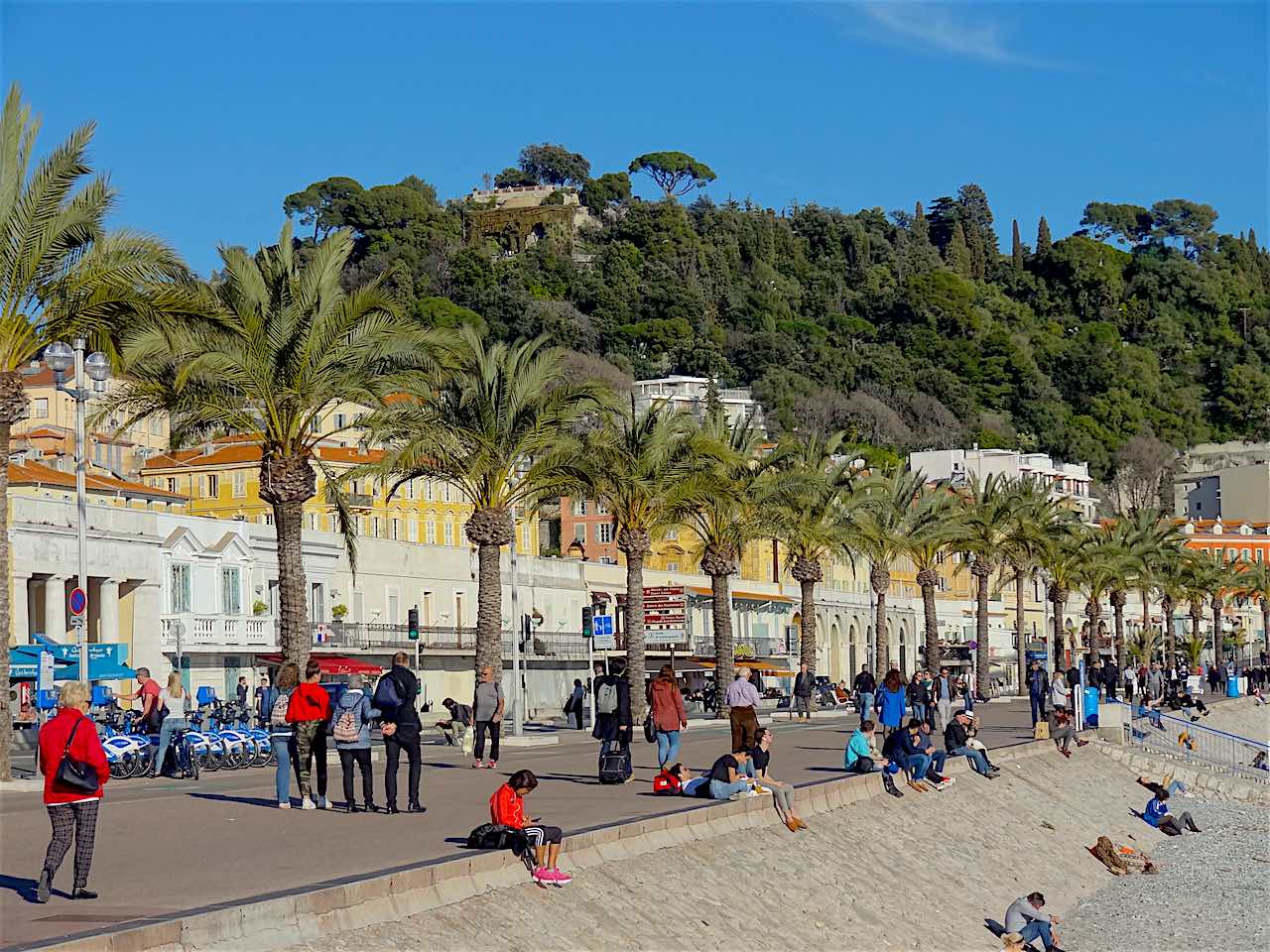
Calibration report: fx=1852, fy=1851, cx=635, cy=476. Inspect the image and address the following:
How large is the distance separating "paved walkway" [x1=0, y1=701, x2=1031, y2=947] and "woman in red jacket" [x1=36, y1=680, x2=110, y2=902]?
0.30 meters

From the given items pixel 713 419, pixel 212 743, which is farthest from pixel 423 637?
pixel 212 743

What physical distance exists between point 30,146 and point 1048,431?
151817mm

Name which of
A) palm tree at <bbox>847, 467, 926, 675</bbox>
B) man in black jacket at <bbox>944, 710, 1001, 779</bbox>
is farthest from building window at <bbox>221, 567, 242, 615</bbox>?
man in black jacket at <bbox>944, 710, 1001, 779</bbox>

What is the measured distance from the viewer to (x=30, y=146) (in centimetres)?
2273

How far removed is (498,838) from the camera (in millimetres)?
15320

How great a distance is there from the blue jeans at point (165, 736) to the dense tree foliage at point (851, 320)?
116 m

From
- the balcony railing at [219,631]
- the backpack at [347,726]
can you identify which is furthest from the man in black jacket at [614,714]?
the balcony railing at [219,631]

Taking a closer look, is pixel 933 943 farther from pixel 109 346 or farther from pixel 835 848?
pixel 109 346

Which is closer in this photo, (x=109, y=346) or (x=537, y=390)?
(x=109, y=346)

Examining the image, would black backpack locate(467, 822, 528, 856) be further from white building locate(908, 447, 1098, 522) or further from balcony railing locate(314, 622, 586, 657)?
white building locate(908, 447, 1098, 522)

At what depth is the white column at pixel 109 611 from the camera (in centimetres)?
4950

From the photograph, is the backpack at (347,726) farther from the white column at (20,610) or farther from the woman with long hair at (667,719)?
the white column at (20,610)

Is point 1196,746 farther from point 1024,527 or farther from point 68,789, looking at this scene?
point 68,789

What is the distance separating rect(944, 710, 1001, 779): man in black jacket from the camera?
30734mm
